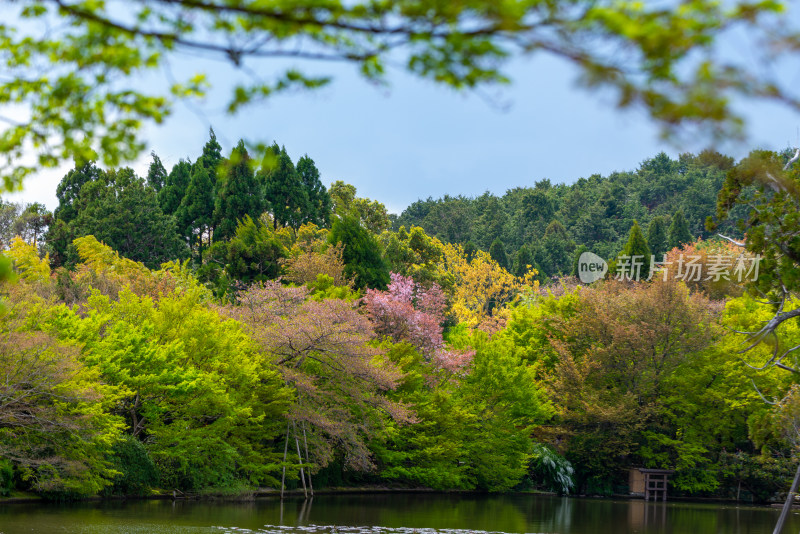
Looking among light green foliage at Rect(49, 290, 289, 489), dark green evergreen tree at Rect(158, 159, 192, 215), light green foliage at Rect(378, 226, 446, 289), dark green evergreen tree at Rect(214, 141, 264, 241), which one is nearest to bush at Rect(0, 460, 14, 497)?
light green foliage at Rect(49, 290, 289, 489)

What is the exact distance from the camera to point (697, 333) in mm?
31297

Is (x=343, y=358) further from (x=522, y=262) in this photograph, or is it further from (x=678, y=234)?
(x=522, y=262)

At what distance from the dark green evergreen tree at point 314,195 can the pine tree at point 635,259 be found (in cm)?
1621

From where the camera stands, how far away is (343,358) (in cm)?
2431

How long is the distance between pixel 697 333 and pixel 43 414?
22743 millimetres

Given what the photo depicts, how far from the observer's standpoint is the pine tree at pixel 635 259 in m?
40.0

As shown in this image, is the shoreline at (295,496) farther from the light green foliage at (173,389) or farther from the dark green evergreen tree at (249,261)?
the dark green evergreen tree at (249,261)

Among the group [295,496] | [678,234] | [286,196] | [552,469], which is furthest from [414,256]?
[678,234]

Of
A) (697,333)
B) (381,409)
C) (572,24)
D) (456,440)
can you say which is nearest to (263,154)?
(572,24)

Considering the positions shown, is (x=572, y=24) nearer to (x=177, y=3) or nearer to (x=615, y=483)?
(x=177, y=3)

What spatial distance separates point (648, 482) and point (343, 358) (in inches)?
516

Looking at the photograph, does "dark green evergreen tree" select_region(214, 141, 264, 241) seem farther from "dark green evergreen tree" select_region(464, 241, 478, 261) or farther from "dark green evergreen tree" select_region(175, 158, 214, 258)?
"dark green evergreen tree" select_region(464, 241, 478, 261)

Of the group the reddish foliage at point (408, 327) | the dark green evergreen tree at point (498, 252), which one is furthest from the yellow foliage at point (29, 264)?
the dark green evergreen tree at point (498, 252)

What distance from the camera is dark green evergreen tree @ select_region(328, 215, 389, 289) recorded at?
116ft
